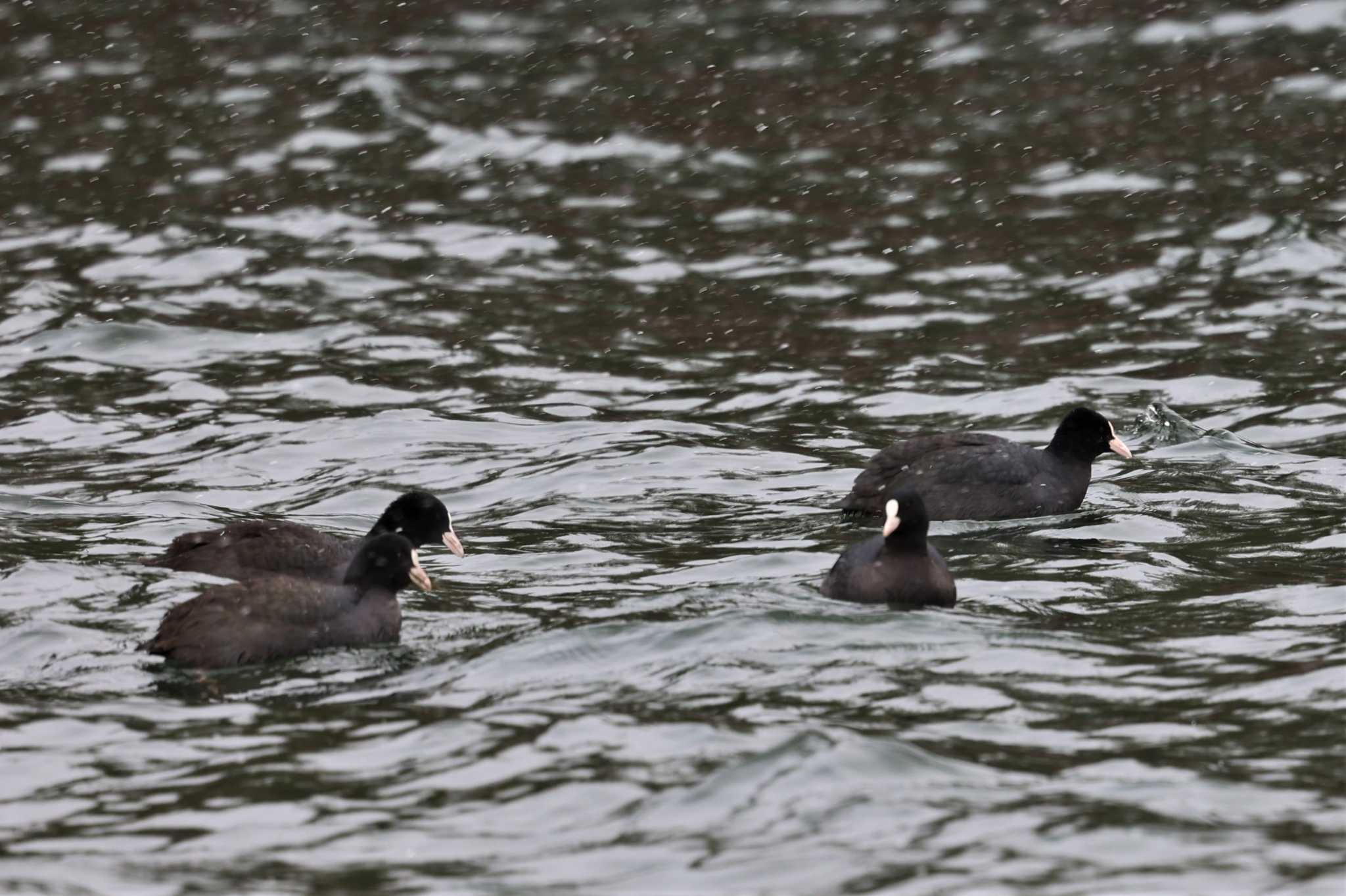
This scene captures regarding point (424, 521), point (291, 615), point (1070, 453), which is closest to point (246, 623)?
point (291, 615)

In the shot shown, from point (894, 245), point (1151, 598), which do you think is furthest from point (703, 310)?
point (1151, 598)

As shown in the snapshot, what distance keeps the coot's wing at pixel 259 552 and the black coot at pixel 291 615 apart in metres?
1.00

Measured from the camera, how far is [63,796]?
966cm

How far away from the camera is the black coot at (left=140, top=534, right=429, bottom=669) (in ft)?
37.5

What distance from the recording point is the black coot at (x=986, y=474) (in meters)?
15.0

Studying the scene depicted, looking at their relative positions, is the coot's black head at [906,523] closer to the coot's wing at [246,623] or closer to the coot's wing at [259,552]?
the coot's wing at [246,623]

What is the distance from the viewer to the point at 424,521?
13.4 meters

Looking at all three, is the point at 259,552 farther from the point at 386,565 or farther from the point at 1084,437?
the point at 1084,437

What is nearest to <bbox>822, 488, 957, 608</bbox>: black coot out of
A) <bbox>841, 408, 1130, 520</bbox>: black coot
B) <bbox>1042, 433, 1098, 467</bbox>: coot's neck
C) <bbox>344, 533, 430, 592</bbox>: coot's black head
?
<bbox>841, 408, 1130, 520</bbox>: black coot

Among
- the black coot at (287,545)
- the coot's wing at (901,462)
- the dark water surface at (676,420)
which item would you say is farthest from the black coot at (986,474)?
the black coot at (287,545)

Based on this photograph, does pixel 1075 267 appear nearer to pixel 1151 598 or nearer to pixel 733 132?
pixel 733 132

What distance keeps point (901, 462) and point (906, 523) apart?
115 inches

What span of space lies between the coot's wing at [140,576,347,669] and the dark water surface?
189 millimetres

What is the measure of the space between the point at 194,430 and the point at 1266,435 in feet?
30.1
